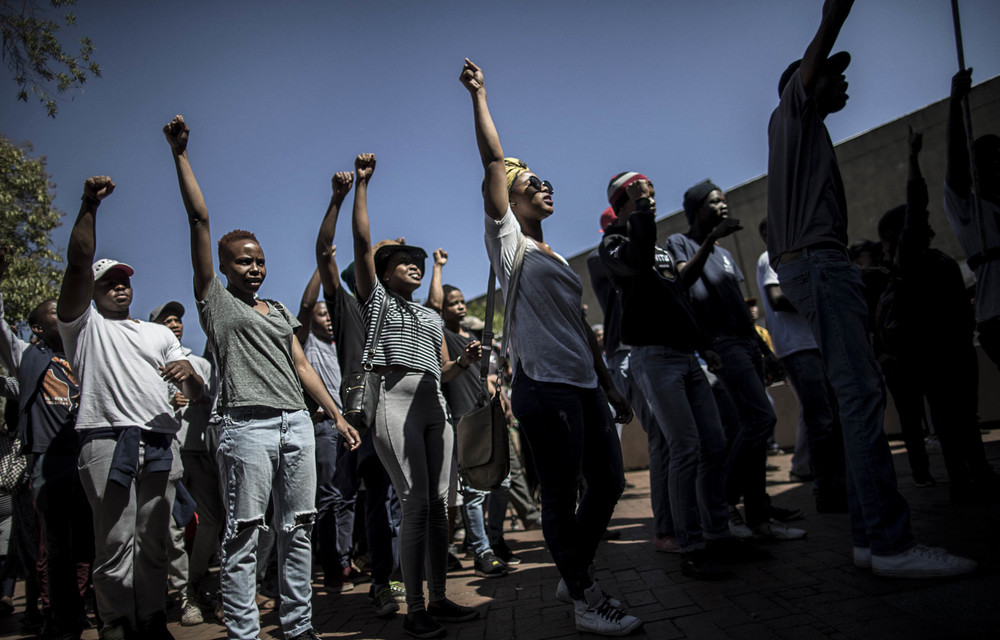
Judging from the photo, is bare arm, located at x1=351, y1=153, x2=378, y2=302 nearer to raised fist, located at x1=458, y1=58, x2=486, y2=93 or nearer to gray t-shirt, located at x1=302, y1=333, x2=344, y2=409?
raised fist, located at x1=458, y1=58, x2=486, y2=93

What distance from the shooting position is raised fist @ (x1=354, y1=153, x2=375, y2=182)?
3.82 metres

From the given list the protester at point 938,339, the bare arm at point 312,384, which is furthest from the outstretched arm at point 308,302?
the protester at point 938,339

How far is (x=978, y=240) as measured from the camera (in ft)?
13.0

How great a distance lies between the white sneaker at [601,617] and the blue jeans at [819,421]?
2722mm

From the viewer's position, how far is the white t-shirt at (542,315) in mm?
2930

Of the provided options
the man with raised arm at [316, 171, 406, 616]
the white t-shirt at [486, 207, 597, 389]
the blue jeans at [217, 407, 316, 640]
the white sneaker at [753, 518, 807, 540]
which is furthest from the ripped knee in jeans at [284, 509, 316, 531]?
the white sneaker at [753, 518, 807, 540]

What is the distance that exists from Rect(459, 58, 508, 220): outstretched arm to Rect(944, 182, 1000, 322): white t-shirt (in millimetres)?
2922

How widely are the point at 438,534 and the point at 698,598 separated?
1.36 metres

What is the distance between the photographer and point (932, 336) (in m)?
4.65

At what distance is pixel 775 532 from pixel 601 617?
5.89 ft

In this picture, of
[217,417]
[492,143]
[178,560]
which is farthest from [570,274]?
[178,560]

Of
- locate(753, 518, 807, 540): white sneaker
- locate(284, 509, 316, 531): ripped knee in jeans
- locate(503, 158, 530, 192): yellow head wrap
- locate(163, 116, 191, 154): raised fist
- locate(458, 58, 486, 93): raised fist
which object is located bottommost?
locate(753, 518, 807, 540): white sneaker

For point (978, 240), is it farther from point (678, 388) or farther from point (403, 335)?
point (403, 335)

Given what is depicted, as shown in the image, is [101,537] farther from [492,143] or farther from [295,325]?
[492,143]
